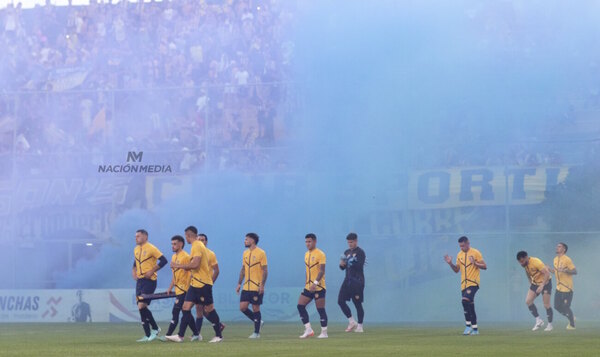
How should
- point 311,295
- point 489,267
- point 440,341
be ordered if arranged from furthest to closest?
point 489,267 < point 311,295 < point 440,341

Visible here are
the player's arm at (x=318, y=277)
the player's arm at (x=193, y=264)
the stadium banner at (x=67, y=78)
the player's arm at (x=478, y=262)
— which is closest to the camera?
the player's arm at (x=193, y=264)

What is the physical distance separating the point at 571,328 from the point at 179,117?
519 inches

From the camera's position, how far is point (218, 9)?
105 ft

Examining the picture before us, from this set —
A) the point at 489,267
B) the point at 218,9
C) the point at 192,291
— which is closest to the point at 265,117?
the point at 218,9

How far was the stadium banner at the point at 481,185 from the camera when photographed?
26.9m

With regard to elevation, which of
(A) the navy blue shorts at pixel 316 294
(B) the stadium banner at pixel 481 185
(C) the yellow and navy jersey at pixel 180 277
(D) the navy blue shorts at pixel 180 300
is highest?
(B) the stadium banner at pixel 481 185

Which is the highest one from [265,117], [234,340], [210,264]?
[265,117]

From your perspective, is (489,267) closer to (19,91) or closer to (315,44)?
(315,44)

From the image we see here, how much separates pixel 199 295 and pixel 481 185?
39.5ft

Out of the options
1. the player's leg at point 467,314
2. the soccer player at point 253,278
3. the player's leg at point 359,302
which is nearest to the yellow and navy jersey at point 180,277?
the soccer player at point 253,278

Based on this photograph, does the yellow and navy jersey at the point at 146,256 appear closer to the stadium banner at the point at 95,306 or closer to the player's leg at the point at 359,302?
the player's leg at the point at 359,302

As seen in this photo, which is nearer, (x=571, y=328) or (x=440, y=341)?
(x=440, y=341)

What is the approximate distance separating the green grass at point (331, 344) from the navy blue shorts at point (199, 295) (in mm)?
728

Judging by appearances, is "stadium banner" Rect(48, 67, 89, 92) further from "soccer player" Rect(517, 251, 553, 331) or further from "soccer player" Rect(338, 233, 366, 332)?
"soccer player" Rect(517, 251, 553, 331)
